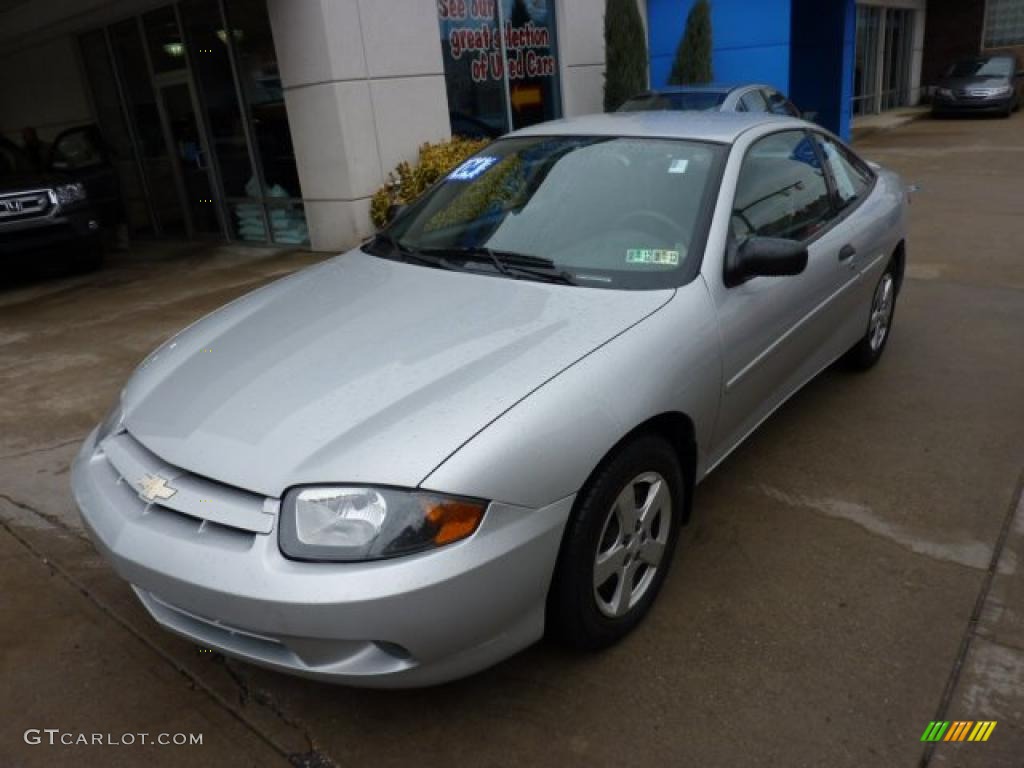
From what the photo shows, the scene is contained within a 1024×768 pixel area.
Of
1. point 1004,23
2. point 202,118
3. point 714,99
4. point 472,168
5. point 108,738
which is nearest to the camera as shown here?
point 108,738

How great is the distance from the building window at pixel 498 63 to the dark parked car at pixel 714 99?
1.75 meters

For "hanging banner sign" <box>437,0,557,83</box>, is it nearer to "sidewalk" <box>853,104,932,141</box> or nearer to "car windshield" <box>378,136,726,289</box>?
"car windshield" <box>378,136,726,289</box>

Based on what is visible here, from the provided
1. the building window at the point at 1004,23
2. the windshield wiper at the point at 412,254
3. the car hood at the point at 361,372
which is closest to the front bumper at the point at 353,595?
the car hood at the point at 361,372

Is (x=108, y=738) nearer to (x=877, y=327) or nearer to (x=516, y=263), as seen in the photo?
(x=516, y=263)

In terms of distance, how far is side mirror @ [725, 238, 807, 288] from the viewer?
2.88 metres

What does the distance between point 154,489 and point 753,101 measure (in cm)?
894

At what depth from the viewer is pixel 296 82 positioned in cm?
862

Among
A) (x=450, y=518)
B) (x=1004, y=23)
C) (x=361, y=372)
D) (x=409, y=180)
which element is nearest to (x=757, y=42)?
(x=409, y=180)

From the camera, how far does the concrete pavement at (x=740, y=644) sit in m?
2.28

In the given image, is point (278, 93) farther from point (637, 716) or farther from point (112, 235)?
point (637, 716)

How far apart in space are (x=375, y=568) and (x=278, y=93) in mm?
8612

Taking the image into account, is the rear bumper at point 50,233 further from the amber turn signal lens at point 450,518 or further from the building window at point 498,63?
the amber turn signal lens at point 450,518

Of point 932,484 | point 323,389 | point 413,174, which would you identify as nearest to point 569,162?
point 323,389

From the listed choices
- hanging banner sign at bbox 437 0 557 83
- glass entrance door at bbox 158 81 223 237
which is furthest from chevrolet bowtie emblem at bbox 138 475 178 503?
glass entrance door at bbox 158 81 223 237
